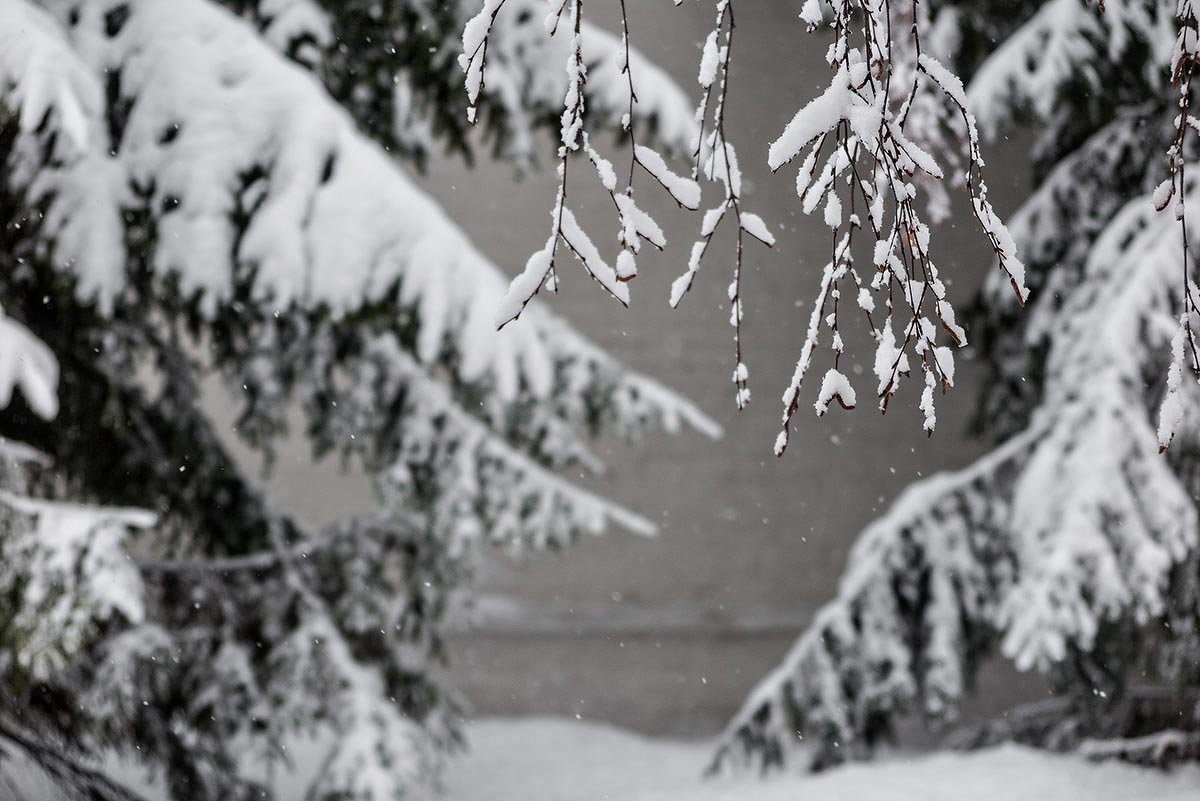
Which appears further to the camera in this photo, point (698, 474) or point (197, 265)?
point (698, 474)

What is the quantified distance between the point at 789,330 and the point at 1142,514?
11.1 ft

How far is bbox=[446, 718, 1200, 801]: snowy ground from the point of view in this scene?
132 inches

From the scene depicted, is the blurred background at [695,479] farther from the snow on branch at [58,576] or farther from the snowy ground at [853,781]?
the snow on branch at [58,576]

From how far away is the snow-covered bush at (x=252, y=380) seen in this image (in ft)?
7.70

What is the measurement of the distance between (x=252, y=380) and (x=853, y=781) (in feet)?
7.54

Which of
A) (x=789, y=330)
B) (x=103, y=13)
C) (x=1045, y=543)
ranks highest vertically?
(x=789, y=330)

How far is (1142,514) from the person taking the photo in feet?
10.6

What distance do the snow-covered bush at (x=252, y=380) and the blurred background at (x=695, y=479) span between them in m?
2.20

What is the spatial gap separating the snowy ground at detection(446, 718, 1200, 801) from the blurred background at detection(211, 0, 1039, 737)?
780mm

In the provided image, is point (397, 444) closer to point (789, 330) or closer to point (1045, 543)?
point (1045, 543)

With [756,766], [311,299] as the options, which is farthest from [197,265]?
[756,766]

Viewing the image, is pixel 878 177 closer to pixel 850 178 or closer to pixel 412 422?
pixel 850 178

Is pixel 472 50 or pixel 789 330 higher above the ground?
pixel 789 330

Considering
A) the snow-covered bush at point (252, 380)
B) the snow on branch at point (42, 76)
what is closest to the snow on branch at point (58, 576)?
the snow-covered bush at point (252, 380)
